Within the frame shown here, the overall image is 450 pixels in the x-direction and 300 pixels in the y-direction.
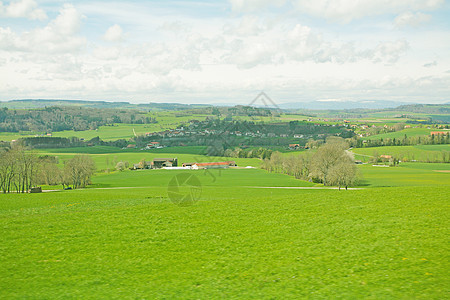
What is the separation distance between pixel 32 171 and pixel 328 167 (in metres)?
50.4

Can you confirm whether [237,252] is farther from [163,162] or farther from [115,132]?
[115,132]

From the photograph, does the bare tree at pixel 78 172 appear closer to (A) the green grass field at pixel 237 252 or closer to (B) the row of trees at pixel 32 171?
(B) the row of trees at pixel 32 171

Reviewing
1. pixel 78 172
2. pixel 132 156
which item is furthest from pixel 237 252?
pixel 132 156

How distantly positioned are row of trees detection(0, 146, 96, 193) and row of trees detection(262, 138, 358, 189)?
43.7 m

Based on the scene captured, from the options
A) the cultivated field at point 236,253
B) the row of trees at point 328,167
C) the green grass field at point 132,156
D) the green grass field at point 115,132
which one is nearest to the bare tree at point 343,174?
the row of trees at point 328,167

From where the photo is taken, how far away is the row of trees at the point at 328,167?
5497 cm

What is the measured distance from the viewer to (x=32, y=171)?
5466cm

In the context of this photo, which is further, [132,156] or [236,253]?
[132,156]

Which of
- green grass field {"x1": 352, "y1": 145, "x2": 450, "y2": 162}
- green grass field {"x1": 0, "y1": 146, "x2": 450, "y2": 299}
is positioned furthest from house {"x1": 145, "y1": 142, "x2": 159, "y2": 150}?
green grass field {"x1": 0, "y1": 146, "x2": 450, "y2": 299}

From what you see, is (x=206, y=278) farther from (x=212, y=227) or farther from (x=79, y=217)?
(x=79, y=217)

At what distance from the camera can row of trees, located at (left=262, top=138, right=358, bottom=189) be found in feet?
180

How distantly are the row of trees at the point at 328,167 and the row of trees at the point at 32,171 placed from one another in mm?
43681

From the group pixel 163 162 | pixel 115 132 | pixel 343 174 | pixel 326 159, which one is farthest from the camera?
pixel 115 132

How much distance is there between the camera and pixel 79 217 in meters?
19.5
